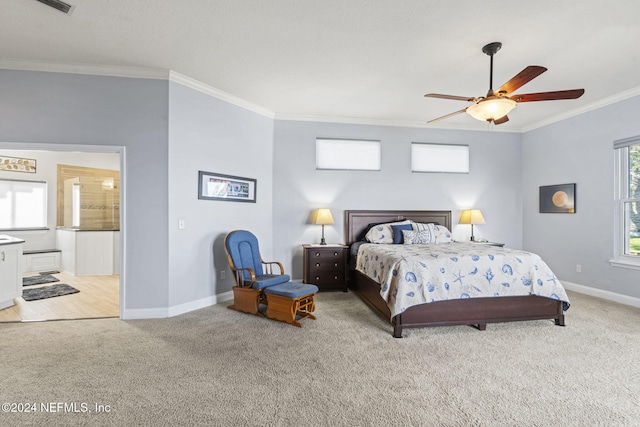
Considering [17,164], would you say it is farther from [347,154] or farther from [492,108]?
[492,108]

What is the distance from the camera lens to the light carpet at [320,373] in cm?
192

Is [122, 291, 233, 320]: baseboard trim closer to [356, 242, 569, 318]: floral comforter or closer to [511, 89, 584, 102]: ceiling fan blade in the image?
[356, 242, 569, 318]: floral comforter

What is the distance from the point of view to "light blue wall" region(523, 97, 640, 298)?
14.6 feet

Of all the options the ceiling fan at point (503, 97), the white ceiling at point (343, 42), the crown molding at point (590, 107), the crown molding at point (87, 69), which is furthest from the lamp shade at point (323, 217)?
the crown molding at point (590, 107)

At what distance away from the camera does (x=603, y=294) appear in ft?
15.1

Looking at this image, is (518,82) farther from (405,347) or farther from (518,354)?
(405,347)

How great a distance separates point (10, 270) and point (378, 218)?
5317mm

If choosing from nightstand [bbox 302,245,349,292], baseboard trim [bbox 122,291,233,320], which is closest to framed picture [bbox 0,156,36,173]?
baseboard trim [bbox 122,291,233,320]

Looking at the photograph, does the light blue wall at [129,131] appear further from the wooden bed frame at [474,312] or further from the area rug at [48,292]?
the wooden bed frame at [474,312]

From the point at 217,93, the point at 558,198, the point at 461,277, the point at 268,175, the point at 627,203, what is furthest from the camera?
the point at 558,198

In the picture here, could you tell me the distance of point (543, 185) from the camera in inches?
220

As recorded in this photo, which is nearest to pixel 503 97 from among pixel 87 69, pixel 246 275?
pixel 246 275

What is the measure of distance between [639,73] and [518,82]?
239cm

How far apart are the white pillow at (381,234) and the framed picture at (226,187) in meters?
1.97
